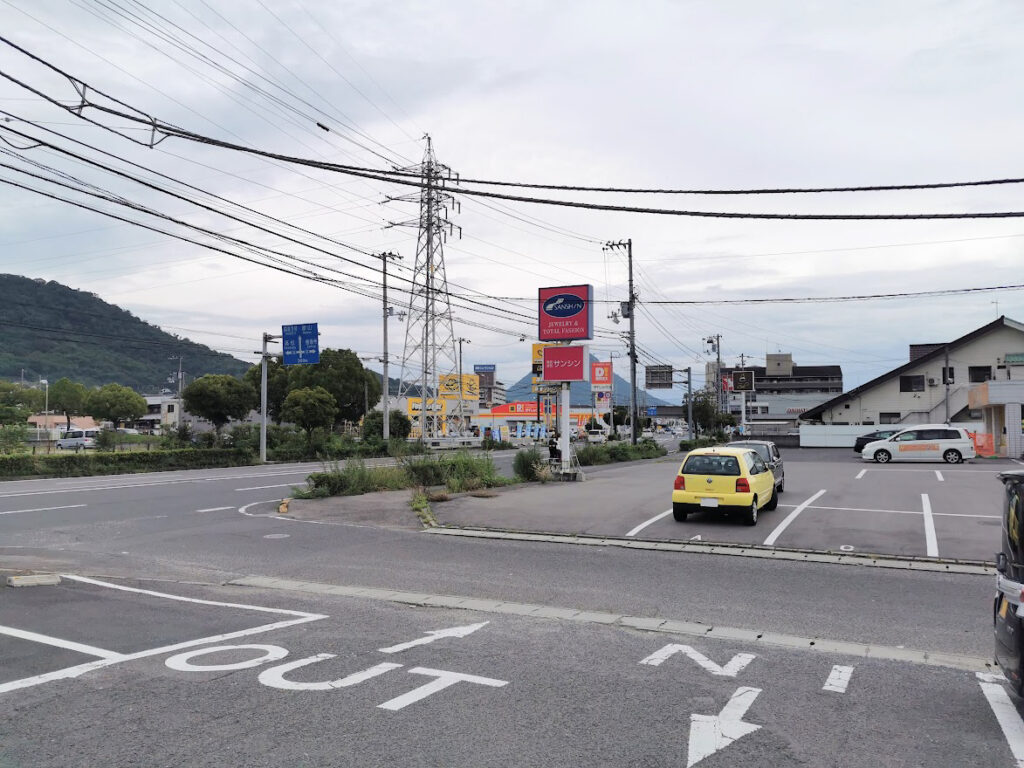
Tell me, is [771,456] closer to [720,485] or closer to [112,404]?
[720,485]

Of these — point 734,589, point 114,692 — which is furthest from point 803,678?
point 114,692

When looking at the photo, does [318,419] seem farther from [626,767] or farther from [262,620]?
[626,767]

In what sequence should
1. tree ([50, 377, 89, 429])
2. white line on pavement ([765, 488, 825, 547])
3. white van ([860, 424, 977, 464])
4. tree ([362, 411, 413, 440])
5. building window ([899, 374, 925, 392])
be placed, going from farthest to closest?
tree ([50, 377, 89, 429]), building window ([899, 374, 925, 392]), tree ([362, 411, 413, 440]), white van ([860, 424, 977, 464]), white line on pavement ([765, 488, 825, 547])

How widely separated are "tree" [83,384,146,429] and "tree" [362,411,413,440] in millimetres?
37228

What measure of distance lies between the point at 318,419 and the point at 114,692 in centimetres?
5099

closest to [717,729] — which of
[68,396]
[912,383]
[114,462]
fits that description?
[114,462]

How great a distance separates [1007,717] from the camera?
208 inches

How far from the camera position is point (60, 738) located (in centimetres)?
489

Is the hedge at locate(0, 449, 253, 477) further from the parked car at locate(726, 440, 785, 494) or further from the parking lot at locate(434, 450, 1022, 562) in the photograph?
the parked car at locate(726, 440, 785, 494)

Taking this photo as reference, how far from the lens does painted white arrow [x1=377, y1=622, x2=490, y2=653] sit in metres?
7.05

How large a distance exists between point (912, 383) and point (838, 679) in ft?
196

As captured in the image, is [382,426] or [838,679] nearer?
[838,679]

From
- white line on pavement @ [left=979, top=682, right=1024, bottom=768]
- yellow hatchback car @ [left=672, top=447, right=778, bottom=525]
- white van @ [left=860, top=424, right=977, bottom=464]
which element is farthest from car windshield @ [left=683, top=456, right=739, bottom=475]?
white van @ [left=860, top=424, right=977, bottom=464]

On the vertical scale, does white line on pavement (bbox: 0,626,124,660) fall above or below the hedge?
below
